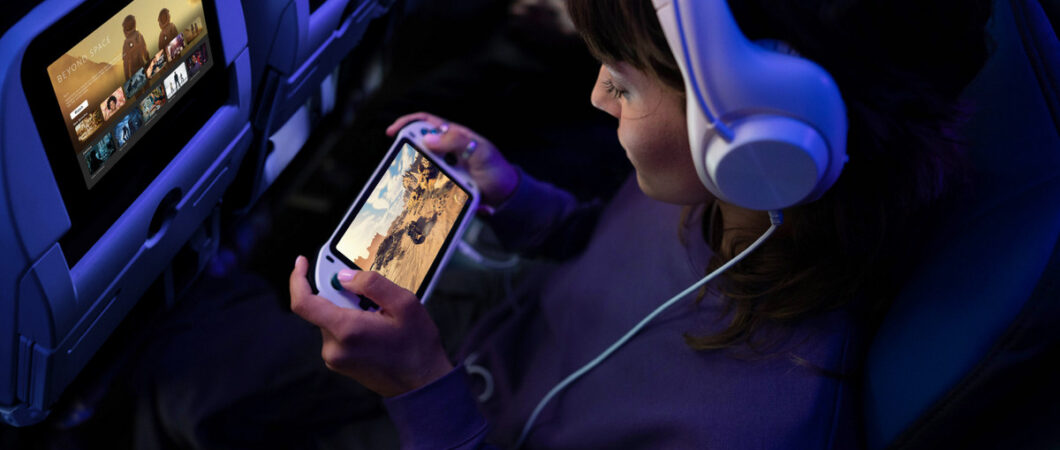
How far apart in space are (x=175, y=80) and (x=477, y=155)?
42cm

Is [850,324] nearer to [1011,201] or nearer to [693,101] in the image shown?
[1011,201]

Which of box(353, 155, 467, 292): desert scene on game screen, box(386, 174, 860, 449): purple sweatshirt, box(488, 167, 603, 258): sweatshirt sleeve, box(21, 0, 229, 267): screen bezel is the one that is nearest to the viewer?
box(21, 0, 229, 267): screen bezel

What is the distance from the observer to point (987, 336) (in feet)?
1.83

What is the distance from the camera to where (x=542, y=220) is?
1.07m

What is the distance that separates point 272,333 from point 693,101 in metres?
0.61

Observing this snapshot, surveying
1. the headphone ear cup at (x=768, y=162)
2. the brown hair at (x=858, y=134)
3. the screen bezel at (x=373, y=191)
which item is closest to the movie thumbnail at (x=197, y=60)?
the screen bezel at (x=373, y=191)

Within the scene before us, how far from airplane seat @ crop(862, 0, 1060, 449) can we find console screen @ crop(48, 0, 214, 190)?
0.72 metres

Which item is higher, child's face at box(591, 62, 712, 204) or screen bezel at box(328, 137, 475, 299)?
child's face at box(591, 62, 712, 204)

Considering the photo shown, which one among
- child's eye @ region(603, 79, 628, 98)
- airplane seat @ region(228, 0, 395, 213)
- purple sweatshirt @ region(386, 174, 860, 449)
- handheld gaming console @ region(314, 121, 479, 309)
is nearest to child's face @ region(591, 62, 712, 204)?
child's eye @ region(603, 79, 628, 98)

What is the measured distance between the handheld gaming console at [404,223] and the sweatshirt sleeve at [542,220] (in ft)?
0.40

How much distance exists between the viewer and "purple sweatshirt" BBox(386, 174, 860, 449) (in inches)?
26.9

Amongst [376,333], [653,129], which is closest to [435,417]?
[376,333]

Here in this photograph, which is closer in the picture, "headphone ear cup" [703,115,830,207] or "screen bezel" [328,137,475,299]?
"headphone ear cup" [703,115,830,207]

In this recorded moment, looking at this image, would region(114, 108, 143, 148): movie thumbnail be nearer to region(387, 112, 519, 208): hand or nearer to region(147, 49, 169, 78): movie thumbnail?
region(147, 49, 169, 78): movie thumbnail
